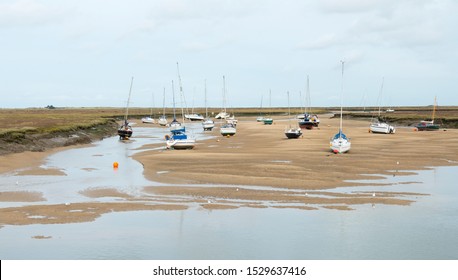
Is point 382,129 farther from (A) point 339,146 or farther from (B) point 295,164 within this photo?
(B) point 295,164

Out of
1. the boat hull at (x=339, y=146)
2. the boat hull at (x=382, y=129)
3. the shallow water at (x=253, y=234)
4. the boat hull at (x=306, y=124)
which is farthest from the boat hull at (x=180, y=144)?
the boat hull at (x=306, y=124)

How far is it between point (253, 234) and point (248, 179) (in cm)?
1402

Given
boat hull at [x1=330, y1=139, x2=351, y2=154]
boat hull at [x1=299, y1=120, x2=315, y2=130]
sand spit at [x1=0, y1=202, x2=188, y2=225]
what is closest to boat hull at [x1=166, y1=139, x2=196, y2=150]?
boat hull at [x1=330, y1=139, x2=351, y2=154]

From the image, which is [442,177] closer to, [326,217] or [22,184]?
[326,217]

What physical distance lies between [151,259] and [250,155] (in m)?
33.6

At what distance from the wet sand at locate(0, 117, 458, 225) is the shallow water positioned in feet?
4.21

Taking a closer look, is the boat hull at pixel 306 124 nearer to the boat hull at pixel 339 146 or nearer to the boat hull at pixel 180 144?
the boat hull at pixel 180 144

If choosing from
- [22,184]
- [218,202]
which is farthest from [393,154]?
[22,184]

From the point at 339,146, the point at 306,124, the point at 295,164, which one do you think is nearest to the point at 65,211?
the point at 295,164

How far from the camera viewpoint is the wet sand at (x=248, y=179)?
27828 mm

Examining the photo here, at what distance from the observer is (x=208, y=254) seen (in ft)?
64.9

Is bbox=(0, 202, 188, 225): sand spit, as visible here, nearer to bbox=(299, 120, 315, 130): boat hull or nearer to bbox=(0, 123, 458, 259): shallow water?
bbox=(0, 123, 458, 259): shallow water

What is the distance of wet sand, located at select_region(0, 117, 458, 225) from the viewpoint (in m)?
Result: 27.8

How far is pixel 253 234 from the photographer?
887 inches
